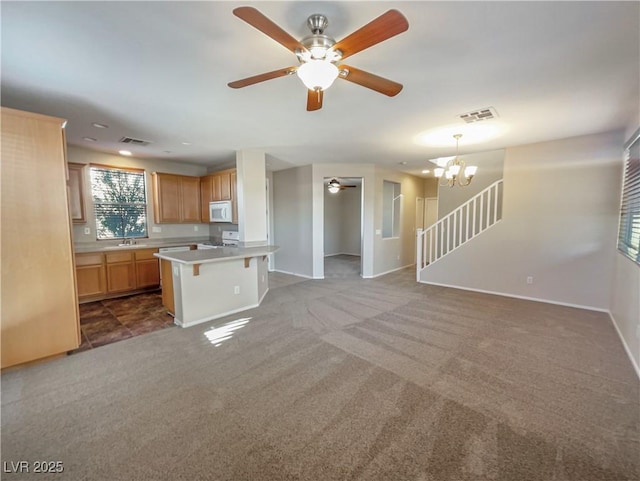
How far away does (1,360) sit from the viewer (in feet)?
8.06

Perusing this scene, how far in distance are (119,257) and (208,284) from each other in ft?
7.63

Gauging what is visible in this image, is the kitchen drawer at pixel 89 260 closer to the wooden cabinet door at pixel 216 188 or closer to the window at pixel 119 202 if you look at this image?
the window at pixel 119 202

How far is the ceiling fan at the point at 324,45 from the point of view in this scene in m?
1.30

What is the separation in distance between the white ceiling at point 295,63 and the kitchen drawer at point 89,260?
1.91m

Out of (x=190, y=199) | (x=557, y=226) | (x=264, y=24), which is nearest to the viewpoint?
(x=264, y=24)

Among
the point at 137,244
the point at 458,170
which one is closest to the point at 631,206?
the point at 458,170

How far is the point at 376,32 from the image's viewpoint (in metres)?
1.37

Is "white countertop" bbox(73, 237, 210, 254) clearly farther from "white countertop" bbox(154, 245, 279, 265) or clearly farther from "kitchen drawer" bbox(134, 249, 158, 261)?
"white countertop" bbox(154, 245, 279, 265)

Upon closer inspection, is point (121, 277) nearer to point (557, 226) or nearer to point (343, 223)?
point (343, 223)

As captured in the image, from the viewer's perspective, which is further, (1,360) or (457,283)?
(457,283)

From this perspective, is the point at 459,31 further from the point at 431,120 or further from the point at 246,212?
the point at 246,212

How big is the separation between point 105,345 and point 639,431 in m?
4.74

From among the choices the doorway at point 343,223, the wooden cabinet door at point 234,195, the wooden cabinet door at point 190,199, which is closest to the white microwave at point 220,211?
the wooden cabinet door at point 234,195

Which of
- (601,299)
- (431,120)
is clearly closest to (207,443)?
(431,120)
